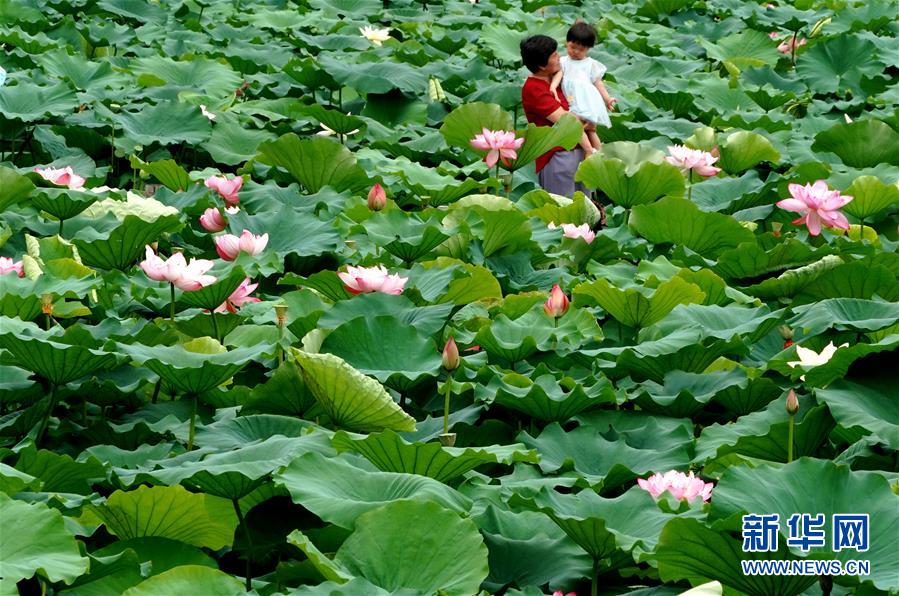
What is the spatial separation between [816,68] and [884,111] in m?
0.59

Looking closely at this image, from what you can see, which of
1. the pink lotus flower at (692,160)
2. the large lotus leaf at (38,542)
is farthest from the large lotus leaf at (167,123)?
the large lotus leaf at (38,542)

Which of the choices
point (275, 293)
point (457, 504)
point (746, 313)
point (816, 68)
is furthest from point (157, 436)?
point (816, 68)

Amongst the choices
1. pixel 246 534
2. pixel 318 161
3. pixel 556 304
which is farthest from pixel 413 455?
pixel 318 161

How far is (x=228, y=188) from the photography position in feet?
12.8

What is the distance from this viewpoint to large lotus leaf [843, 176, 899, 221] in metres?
3.89

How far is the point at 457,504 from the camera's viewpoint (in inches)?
77.9

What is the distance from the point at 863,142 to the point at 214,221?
7.71 ft

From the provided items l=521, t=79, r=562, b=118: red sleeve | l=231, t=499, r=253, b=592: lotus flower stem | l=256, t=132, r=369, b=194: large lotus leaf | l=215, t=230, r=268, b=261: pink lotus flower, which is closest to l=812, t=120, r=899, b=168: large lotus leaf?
l=521, t=79, r=562, b=118: red sleeve

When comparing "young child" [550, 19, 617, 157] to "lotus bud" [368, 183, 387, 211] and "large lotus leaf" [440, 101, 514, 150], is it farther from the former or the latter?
"lotus bud" [368, 183, 387, 211]

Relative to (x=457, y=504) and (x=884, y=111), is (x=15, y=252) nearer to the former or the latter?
(x=457, y=504)

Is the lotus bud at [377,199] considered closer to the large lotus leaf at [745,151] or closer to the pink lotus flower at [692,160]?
the pink lotus flower at [692,160]

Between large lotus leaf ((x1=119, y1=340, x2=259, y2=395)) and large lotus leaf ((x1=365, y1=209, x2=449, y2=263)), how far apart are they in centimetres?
101

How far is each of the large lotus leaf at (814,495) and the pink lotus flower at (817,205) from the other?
1.79 meters

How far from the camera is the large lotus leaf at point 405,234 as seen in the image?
3.32 metres
